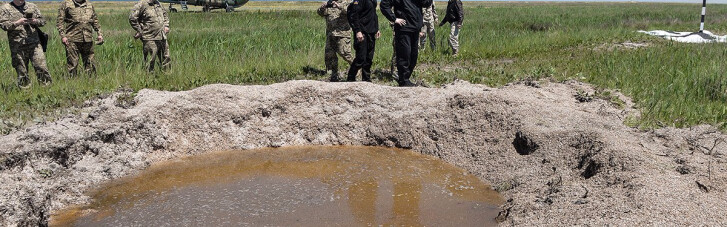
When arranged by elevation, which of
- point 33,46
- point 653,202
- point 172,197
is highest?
point 33,46

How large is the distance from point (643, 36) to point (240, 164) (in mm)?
11135

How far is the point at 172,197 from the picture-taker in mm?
4039

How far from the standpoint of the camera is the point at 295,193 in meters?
4.08

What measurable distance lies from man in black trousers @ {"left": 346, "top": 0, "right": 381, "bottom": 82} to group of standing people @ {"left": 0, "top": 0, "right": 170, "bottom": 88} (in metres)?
2.80

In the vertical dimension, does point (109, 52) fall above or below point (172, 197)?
above

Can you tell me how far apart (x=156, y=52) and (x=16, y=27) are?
65.9 inches

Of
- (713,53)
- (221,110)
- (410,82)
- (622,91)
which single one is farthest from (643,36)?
(221,110)

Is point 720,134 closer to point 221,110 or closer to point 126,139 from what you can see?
point 221,110

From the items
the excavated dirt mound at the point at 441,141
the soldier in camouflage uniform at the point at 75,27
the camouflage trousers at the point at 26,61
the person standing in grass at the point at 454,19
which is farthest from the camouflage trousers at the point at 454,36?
the camouflage trousers at the point at 26,61

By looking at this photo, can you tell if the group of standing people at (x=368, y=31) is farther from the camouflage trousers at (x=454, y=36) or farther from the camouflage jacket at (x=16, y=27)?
the camouflage jacket at (x=16, y=27)

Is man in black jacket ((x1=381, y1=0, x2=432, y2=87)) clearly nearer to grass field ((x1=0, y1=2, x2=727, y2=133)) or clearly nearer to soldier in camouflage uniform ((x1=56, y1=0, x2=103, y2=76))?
grass field ((x1=0, y1=2, x2=727, y2=133))

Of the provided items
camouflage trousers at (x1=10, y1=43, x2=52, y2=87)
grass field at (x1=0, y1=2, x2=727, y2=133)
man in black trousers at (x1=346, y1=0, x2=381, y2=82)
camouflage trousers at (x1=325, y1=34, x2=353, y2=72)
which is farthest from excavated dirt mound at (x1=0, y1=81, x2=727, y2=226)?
camouflage trousers at (x1=10, y1=43, x2=52, y2=87)

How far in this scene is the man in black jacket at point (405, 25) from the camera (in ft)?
20.8

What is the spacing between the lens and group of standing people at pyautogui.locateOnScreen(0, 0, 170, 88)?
665 centimetres
